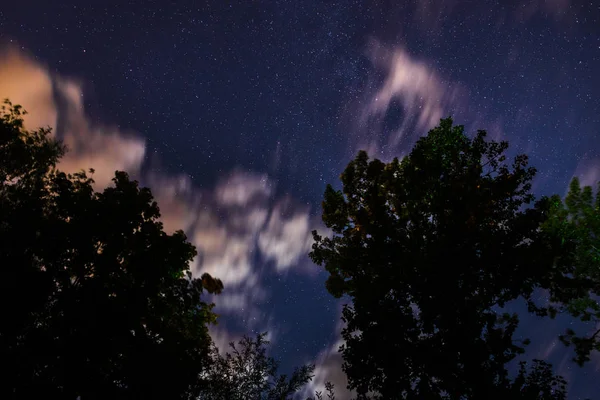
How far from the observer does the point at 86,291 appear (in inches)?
511

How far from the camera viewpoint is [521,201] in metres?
13.8

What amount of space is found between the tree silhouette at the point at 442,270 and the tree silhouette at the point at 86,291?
6.83 m

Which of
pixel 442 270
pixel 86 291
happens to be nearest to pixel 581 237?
pixel 442 270

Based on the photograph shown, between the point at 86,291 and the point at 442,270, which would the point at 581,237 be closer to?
the point at 442,270

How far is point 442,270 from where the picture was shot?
12.4 meters

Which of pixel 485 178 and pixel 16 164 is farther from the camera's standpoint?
pixel 16 164

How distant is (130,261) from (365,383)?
11742 mm

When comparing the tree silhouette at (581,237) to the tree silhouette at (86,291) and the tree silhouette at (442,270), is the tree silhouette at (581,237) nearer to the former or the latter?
the tree silhouette at (442,270)

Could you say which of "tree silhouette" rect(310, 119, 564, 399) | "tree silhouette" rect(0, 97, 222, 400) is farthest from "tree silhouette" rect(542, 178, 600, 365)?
"tree silhouette" rect(0, 97, 222, 400)

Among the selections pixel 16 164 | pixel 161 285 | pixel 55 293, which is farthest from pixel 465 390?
pixel 16 164

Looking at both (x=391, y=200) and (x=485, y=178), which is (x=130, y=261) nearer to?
(x=391, y=200)

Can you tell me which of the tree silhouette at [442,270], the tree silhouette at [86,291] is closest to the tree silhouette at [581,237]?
the tree silhouette at [442,270]

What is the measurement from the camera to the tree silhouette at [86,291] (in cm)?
1172

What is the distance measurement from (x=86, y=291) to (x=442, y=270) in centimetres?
1463
